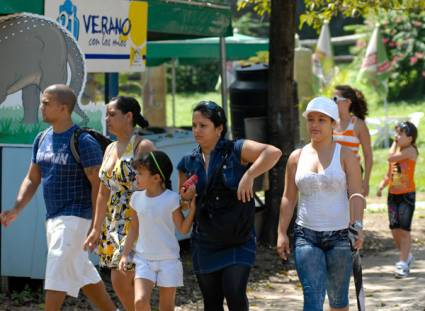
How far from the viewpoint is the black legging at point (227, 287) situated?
596 cm

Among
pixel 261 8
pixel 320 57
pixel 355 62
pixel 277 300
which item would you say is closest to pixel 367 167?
pixel 277 300

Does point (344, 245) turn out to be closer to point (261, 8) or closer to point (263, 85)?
point (263, 85)

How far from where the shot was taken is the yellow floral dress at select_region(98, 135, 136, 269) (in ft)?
21.9

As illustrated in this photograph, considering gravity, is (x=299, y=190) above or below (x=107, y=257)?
above

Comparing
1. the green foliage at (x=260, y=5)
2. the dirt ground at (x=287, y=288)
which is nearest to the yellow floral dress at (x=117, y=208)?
the dirt ground at (x=287, y=288)

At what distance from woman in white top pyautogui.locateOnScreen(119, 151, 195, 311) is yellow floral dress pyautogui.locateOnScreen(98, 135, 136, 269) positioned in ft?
1.07

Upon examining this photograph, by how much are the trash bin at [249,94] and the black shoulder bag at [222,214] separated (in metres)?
5.60

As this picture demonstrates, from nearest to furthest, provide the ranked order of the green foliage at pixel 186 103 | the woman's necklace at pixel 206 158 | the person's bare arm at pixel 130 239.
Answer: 1. the woman's necklace at pixel 206 158
2. the person's bare arm at pixel 130 239
3. the green foliage at pixel 186 103

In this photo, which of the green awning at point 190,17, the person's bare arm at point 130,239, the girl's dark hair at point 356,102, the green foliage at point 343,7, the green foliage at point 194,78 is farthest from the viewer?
the green foliage at point 194,78

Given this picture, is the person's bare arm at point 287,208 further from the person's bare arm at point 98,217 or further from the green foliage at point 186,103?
the green foliage at point 186,103

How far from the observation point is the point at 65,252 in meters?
6.55

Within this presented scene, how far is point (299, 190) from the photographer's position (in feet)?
20.3

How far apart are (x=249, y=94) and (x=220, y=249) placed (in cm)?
574

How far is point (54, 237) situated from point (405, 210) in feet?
14.8
